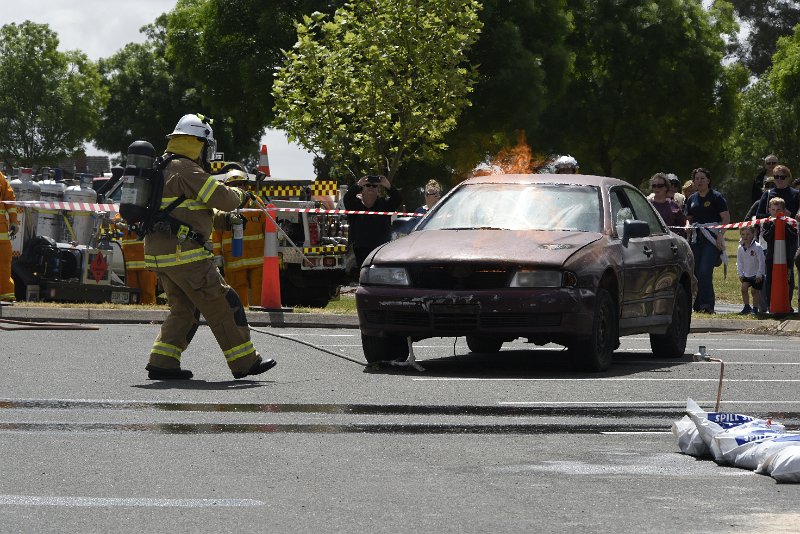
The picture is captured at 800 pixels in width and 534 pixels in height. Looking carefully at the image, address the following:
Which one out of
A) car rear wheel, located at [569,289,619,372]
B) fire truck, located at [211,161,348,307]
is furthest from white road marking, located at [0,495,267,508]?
fire truck, located at [211,161,348,307]

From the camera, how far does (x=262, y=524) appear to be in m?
6.38

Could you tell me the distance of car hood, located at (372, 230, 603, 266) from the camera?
12.5 metres

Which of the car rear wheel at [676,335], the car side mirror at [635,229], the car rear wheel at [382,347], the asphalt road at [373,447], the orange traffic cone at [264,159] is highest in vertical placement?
the orange traffic cone at [264,159]

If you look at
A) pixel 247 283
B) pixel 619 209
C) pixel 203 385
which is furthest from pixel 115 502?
pixel 247 283

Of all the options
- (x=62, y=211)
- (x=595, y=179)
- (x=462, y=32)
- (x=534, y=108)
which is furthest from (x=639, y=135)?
(x=595, y=179)

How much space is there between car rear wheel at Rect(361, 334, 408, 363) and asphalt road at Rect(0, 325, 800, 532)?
161 mm

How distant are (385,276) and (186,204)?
1.65 meters

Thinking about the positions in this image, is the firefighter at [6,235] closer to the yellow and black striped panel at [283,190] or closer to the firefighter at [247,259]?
the firefighter at [247,259]

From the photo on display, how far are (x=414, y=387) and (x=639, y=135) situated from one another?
5371 centimetres

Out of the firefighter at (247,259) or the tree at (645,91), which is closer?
the firefighter at (247,259)

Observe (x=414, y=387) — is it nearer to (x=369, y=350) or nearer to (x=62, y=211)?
(x=369, y=350)

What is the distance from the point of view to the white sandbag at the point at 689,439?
830 centimetres

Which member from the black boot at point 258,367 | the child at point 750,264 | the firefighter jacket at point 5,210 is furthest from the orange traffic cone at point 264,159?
the black boot at point 258,367

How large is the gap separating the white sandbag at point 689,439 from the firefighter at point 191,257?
4303 millimetres
